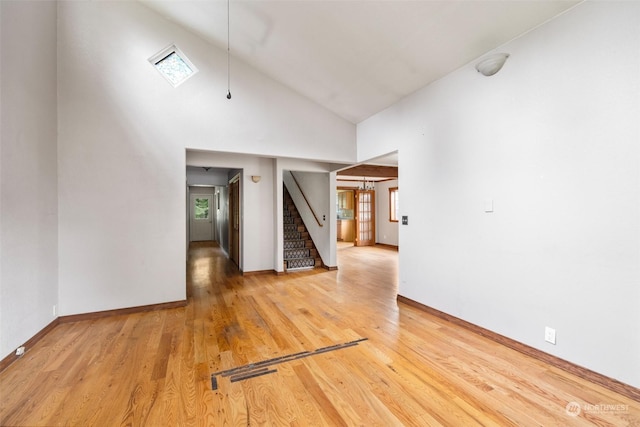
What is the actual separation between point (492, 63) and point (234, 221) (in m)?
5.72

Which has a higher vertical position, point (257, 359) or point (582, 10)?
point (582, 10)

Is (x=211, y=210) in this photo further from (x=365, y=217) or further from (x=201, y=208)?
(x=365, y=217)

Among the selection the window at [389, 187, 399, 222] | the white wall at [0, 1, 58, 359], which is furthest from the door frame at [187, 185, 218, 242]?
the white wall at [0, 1, 58, 359]

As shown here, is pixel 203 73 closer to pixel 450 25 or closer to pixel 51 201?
pixel 51 201

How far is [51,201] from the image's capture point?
9.86 ft

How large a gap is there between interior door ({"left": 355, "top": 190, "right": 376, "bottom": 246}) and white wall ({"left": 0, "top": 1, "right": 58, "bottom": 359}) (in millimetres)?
8301

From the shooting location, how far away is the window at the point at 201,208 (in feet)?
37.0

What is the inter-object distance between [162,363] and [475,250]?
3.17 metres

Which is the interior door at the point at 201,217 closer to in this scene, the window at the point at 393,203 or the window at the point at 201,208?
the window at the point at 201,208

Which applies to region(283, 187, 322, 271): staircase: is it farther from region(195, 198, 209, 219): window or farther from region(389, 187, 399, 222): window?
region(195, 198, 209, 219): window

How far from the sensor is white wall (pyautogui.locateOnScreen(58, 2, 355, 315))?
10.5 ft

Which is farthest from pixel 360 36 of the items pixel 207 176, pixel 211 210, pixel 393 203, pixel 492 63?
pixel 211 210

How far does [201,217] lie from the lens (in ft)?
37.4

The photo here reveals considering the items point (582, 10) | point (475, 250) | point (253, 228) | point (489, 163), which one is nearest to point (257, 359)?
point (475, 250)
